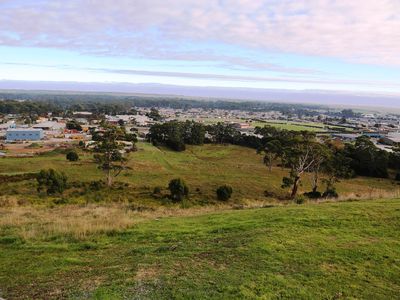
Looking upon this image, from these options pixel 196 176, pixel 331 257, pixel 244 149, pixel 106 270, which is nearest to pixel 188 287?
pixel 106 270

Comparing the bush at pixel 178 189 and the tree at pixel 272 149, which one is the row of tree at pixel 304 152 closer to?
the tree at pixel 272 149

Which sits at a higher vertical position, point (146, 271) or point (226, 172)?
point (146, 271)

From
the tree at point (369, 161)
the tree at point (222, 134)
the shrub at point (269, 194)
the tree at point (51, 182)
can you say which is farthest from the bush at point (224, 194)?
the tree at point (222, 134)

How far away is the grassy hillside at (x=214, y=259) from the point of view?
5.22 m

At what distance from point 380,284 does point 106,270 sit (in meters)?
4.43

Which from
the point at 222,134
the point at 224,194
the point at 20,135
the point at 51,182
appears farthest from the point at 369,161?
the point at 20,135

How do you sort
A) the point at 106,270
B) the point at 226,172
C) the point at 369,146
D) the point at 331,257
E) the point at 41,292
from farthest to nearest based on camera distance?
the point at 369,146 < the point at 226,172 < the point at 331,257 < the point at 106,270 < the point at 41,292

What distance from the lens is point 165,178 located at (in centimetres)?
3120

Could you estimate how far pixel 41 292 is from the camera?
5145 millimetres

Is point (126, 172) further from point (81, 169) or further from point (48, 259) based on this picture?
point (48, 259)

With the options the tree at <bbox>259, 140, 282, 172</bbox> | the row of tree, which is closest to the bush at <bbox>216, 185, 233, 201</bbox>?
the row of tree

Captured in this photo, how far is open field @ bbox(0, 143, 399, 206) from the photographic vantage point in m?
22.5

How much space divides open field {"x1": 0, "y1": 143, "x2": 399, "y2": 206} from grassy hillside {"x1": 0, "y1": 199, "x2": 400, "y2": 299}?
35.0ft

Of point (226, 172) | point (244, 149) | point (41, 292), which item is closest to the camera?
point (41, 292)
